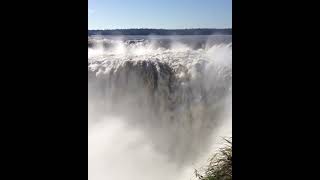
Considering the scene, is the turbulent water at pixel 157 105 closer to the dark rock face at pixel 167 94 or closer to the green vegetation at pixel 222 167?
the dark rock face at pixel 167 94

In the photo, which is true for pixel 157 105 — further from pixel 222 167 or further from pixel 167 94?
pixel 222 167

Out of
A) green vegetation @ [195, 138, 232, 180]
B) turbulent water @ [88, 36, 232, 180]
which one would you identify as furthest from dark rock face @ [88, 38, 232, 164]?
green vegetation @ [195, 138, 232, 180]

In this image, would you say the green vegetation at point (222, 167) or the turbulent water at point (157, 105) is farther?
the turbulent water at point (157, 105)

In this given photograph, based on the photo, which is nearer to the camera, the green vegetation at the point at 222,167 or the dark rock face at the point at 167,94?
the green vegetation at the point at 222,167

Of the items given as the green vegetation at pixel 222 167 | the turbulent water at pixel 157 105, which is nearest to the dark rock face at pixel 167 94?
the turbulent water at pixel 157 105

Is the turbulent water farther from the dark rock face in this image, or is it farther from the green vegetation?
the green vegetation

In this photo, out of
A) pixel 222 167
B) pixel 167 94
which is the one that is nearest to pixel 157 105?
pixel 167 94
